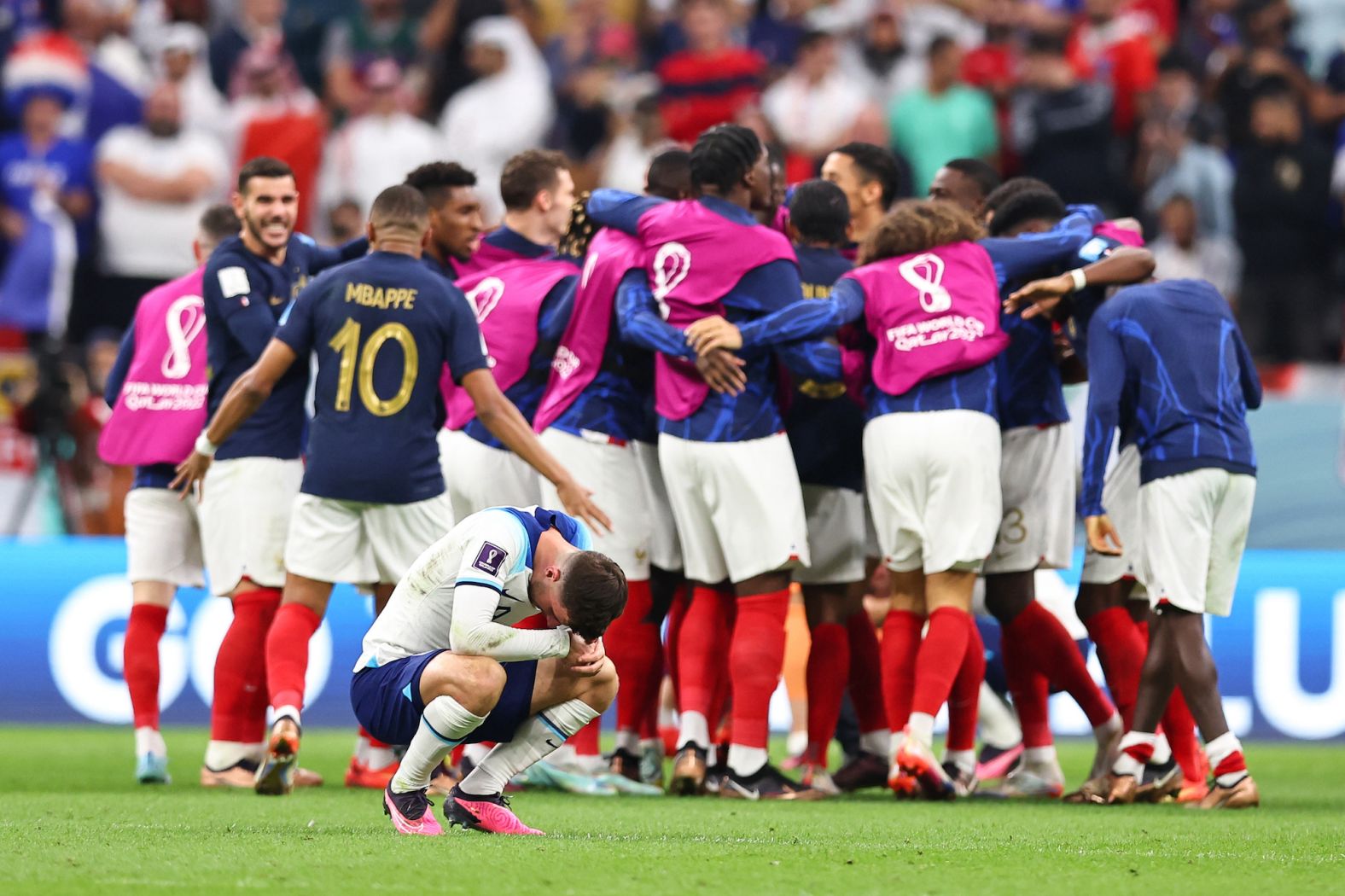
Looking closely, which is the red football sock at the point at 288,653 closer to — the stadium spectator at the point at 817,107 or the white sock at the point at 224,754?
the white sock at the point at 224,754

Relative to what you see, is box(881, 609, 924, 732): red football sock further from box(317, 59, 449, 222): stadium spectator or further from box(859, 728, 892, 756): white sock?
box(317, 59, 449, 222): stadium spectator

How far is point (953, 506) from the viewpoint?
7.95 metres

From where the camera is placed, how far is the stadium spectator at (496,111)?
16.0 m

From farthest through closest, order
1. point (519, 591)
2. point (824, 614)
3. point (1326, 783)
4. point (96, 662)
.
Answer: point (96, 662) < point (1326, 783) < point (824, 614) < point (519, 591)

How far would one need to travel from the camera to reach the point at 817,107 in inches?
622

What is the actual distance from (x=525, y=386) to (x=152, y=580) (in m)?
Result: 1.91

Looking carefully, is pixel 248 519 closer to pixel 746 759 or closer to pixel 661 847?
pixel 746 759

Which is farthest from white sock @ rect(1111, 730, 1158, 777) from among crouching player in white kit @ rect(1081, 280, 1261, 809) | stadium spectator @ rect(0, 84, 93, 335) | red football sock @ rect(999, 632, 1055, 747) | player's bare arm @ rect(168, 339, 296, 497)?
stadium spectator @ rect(0, 84, 93, 335)

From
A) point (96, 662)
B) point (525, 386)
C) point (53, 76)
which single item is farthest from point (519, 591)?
point (53, 76)

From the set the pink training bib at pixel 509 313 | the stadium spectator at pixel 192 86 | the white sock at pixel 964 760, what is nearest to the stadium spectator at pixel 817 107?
the stadium spectator at pixel 192 86

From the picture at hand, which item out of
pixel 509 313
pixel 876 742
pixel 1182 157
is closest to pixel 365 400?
pixel 509 313

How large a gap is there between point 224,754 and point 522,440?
6.82ft

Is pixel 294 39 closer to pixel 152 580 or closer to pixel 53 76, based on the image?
pixel 53 76

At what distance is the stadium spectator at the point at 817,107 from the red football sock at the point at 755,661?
320 inches
